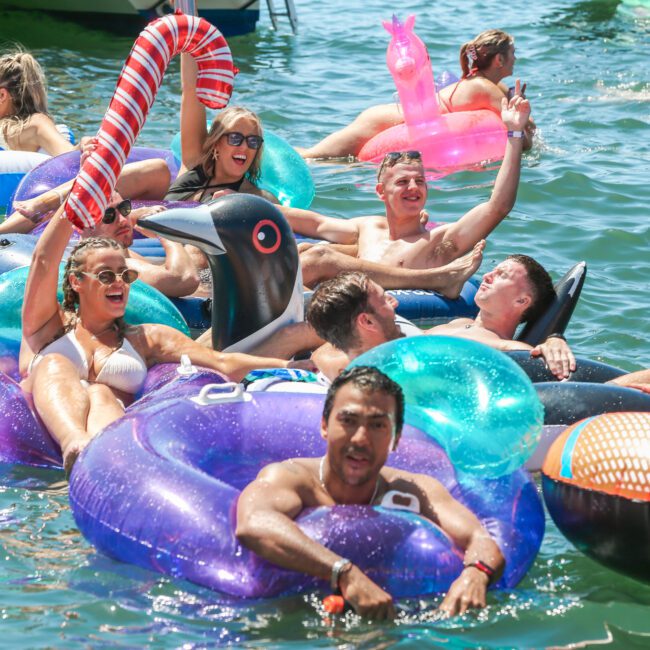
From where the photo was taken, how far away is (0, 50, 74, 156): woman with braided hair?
9047 millimetres

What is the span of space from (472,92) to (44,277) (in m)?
5.73

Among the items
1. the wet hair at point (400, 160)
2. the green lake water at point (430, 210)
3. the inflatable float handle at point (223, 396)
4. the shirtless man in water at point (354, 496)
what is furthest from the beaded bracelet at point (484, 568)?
the wet hair at point (400, 160)

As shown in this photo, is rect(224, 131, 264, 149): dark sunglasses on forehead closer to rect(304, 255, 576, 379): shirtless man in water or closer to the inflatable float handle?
rect(304, 255, 576, 379): shirtless man in water

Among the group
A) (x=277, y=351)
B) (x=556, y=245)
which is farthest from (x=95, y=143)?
(x=556, y=245)

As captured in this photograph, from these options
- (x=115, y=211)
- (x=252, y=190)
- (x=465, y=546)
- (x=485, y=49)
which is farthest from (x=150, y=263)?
(x=485, y=49)

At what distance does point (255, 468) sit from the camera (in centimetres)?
484

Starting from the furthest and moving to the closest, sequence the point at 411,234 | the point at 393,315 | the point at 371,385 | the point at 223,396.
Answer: the point at 411,234 → the point at 393,315 → the point at 223,396 → the point at 371,385

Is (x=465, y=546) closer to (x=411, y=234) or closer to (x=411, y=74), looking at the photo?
(x=411, y=234)

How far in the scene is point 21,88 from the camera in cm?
912

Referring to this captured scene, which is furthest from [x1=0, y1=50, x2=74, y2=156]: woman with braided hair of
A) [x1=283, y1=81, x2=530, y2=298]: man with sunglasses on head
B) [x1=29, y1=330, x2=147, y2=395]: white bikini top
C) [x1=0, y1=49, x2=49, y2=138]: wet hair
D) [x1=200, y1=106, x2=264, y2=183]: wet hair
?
[x1=29, y1=330, x2=147, y2=395]: white bikini top

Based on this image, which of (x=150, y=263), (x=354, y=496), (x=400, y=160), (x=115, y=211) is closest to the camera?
(x=354, y=496)

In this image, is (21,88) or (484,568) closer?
(484,568)

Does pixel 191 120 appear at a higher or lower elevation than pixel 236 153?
higher

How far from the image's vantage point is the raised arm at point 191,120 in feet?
26.2
